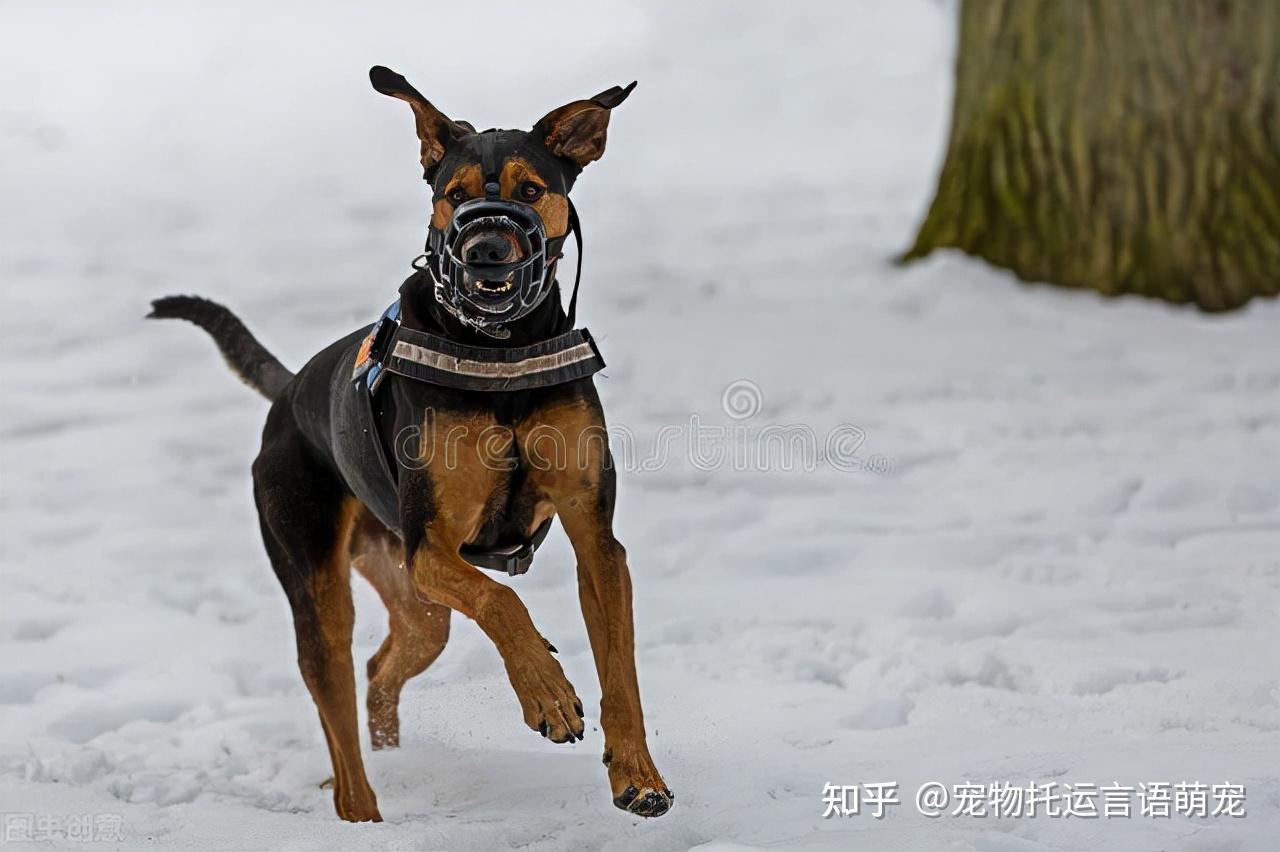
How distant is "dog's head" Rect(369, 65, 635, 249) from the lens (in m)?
3.63

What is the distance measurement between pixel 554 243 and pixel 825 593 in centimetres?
258

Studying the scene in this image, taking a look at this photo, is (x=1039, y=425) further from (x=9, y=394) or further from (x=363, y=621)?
(x=9, y=394)

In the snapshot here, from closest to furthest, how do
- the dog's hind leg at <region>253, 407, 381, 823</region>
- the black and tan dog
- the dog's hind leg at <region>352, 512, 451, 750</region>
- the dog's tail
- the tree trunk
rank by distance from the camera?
the black and tan dog, the dog's hind leg at <region>253, 407, 381, 823</region>, the dog's hind leg at <region>352, 512, 451, 750</region>, the dog's tail, the tree trunk

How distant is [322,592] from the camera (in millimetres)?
4363

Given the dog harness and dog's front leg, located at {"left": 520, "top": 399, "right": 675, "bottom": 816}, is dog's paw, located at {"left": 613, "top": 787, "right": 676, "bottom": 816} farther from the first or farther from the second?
the dog harness

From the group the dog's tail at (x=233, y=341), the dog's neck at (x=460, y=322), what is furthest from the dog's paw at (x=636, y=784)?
the dog's tail at (x=233, y=341)

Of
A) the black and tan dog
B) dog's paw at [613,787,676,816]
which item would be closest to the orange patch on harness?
the black and tan dog

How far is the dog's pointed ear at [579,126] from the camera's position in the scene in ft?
12.3

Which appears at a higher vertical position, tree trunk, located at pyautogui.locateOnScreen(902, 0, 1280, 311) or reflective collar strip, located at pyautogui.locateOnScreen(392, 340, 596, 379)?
tree trunk, located at pyautogui.locateOnScreen(902, 0, 1280, 311)

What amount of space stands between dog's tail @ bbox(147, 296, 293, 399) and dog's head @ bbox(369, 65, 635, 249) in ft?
4.41

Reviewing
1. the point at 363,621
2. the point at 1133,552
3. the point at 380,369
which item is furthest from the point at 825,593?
the point at 380,369

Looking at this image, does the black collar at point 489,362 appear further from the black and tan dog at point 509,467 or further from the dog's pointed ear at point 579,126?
the dog's pointed ear at point 579,126

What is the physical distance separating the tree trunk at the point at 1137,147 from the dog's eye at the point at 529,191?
564 cm

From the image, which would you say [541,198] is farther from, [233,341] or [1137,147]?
[1137,147]
